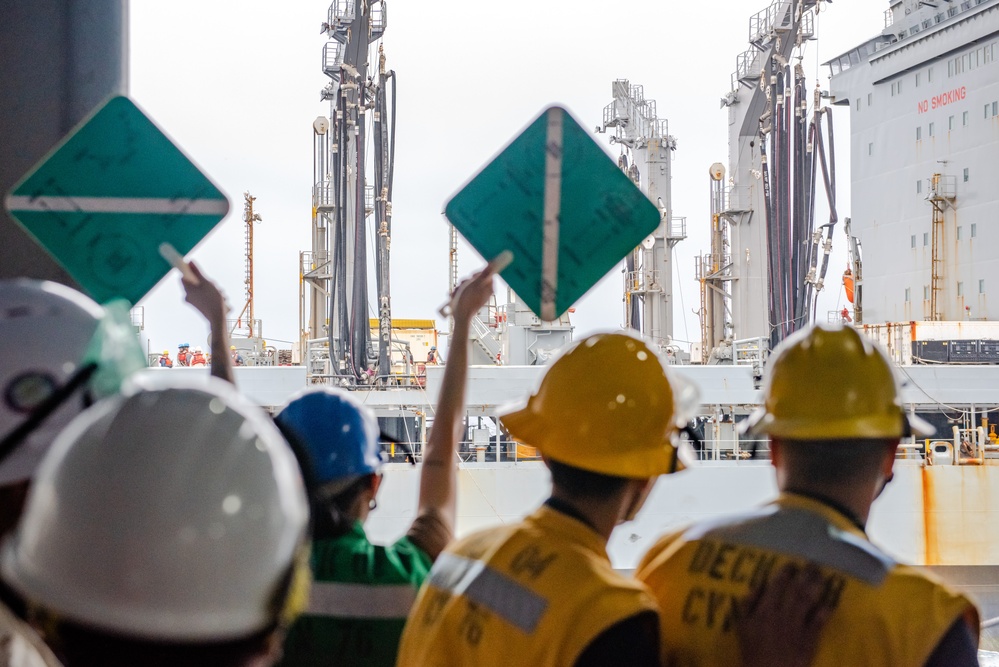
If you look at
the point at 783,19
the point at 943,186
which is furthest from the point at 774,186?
the point at 943,186

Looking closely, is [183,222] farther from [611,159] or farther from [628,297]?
[628,297]

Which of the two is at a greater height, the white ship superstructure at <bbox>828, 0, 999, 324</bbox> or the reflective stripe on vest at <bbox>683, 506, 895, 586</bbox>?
the white ship superstructure at <bbox>828, 0, 999, 324</bbox>

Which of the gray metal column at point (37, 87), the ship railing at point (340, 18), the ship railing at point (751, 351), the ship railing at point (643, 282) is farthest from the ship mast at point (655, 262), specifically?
the gray metal column at point (37, 87)

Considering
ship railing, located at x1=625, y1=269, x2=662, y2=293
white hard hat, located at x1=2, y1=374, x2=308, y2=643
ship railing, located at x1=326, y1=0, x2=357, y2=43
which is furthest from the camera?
ship railing, located at x1=625, y1=269, x2=662, y2=293

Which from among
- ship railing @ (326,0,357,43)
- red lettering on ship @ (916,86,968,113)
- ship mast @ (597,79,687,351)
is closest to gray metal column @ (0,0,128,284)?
ship railing @ (326,0,357,43)

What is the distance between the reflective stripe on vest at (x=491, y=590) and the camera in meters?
0.99

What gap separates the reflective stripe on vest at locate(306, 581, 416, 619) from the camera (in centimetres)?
130

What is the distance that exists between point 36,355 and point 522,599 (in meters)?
0.55

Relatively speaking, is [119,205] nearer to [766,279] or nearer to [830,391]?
[830,391]

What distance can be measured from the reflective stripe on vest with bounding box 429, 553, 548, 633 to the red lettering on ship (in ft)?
55.9

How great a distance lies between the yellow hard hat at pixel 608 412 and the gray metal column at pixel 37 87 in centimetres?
136

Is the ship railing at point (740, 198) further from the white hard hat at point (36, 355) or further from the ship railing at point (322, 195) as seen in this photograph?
the white hard hat at point (36, 355)

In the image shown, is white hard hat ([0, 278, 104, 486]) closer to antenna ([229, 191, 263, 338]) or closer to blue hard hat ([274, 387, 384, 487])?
blue hard hat ([274, 387, 384, 487])

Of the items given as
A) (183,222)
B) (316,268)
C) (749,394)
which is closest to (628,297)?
(316,268)
